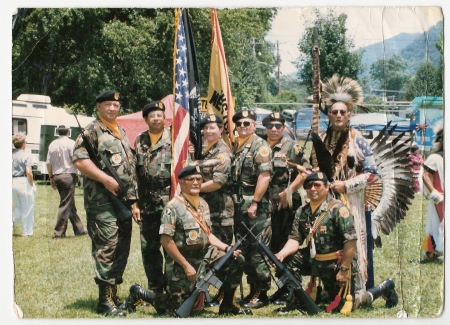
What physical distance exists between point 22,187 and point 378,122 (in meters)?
3.45

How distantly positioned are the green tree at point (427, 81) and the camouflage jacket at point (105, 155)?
9.15ft

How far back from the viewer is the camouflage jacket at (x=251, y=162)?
347 inches

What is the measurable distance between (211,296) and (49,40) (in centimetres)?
286

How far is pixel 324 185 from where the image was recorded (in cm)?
875

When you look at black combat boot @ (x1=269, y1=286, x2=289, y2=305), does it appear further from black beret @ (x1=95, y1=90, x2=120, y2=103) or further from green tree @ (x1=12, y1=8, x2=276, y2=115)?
black beret @ (x1=95, y1=90, x2=120, y2=103)

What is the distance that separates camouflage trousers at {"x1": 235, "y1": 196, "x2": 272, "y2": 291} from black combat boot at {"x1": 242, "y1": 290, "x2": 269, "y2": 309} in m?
0.06

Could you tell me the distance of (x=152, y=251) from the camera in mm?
8906

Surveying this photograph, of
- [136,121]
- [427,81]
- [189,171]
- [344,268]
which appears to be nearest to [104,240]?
[189,171]

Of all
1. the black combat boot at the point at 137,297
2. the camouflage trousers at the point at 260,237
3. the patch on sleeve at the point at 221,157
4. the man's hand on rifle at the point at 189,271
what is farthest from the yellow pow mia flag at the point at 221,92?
the black combat boot at the point at 137,297

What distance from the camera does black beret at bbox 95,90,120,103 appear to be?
8844 mm

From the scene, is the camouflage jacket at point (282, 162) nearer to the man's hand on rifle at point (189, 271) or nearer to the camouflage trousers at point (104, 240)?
the man's hand on rifle at point (189, 271)

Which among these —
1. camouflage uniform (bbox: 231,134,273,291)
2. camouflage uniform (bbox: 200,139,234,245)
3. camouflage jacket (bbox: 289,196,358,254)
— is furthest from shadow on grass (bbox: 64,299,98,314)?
camouflage jacket (bbox: 289,196,358,254)

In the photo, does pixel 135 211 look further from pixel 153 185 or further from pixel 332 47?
pixel 332 47

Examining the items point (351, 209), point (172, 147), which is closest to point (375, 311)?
point (351, 209)
